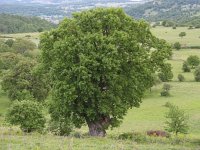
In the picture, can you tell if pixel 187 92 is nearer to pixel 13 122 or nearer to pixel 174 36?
pixel 13 122

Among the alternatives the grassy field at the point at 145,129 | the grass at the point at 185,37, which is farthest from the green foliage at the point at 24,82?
the grass at the point at 185,37

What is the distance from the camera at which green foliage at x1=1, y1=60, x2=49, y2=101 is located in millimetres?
86438

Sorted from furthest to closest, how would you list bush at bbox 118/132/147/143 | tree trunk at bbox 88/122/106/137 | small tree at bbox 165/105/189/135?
small tree at bbox 165/105/189/135 → tree trunk at bbox 88/122/106/137 → bush at bbox 118/132/147/143

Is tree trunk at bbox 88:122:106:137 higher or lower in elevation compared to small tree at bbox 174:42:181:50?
higher

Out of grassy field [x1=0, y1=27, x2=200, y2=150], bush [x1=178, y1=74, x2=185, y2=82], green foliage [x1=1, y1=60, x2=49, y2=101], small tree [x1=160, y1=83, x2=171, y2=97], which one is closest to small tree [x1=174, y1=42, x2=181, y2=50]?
grassy field [x1=0, y1=27, x2=200, y2=150]

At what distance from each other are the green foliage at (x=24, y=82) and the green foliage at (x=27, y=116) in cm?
3994

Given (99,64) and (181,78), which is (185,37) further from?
(99,64)

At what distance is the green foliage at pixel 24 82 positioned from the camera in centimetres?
8644

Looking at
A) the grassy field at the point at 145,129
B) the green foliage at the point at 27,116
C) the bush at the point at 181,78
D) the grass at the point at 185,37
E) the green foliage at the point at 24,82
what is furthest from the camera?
the grass at the point at 185,37

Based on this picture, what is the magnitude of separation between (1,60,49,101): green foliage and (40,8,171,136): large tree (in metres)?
41.8

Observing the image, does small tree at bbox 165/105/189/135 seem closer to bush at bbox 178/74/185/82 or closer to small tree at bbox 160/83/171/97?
small tree at bbox 160/83/171/97

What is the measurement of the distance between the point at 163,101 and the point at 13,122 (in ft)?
151

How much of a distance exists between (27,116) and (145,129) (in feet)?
67.9

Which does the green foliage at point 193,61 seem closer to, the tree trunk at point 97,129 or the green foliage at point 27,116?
the tree trunk at point 97,129
